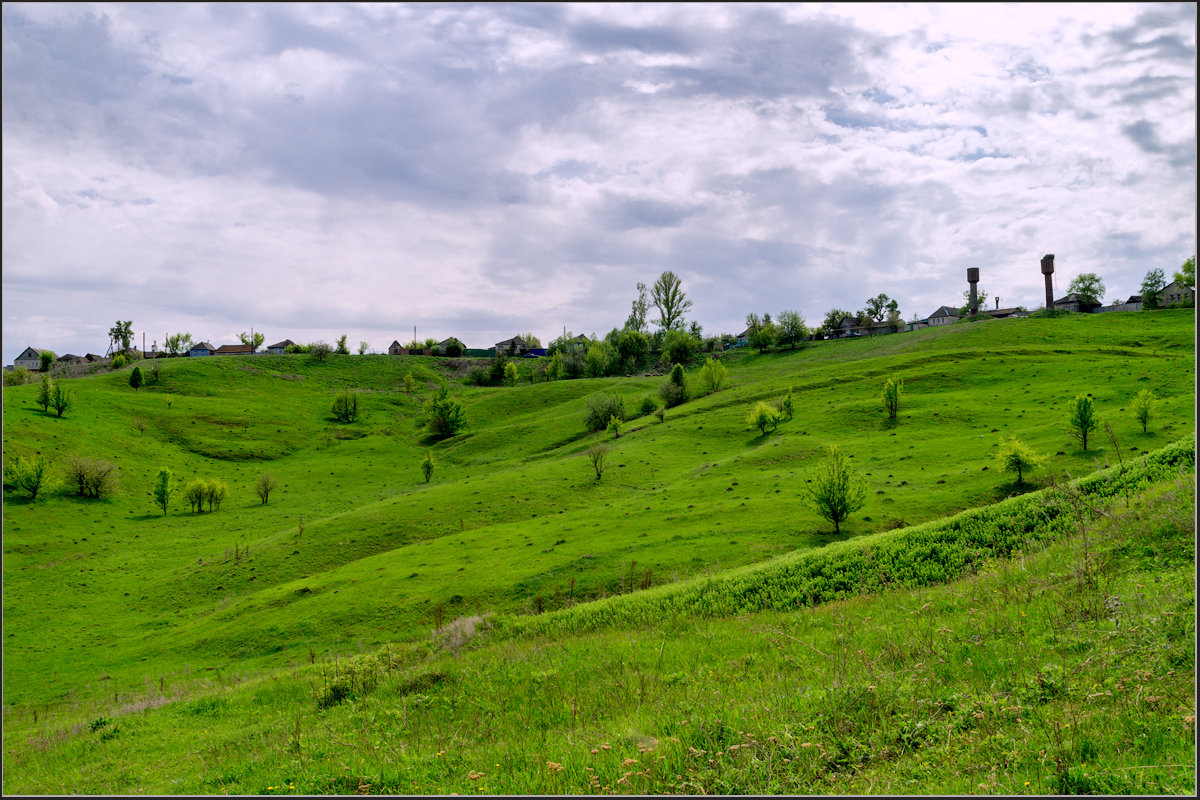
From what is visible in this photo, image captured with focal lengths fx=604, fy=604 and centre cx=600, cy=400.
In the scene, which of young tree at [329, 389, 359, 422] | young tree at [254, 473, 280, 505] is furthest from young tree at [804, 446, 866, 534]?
young tree at [329, 389, 359, 422]

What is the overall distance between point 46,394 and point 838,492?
9516 cm

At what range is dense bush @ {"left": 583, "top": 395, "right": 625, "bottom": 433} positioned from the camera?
253 feet

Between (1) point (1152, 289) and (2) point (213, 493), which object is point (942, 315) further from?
(2) point (213, 493)

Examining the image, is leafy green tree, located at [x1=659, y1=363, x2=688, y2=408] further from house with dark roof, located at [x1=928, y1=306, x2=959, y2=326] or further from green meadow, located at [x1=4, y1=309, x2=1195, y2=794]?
house with dark roof, located at [x1=928, y1=306, x2=959, y2=326]

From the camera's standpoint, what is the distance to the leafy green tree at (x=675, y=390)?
83.8 metres

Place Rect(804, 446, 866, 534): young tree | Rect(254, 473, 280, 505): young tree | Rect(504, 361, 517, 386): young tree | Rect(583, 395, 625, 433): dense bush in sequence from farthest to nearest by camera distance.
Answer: Rect(504, 361, 517, 386): young tree
Rect(583, 395, 625, 433): dense bush
Rect(254, 473, 280, 505): young tree
Rect(804, 446, 866, 534): young tree

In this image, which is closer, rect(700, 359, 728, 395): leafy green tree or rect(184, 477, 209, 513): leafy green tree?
rect(184, 477, 209, 513): leafy green tree

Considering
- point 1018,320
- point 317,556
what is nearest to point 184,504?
point 317,556

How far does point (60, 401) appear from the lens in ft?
255

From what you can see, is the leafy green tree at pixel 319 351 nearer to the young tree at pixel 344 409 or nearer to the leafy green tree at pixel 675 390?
the young tree at pixel 344 409

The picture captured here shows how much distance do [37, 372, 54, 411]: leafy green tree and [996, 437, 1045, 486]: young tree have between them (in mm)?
102263

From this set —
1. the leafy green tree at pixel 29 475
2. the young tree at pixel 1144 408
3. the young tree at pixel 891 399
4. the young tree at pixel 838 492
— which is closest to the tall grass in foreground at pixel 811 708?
the young tree at pixel 838 492

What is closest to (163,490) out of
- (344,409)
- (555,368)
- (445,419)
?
(445,419)

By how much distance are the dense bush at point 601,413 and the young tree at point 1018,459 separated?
4862 cm
